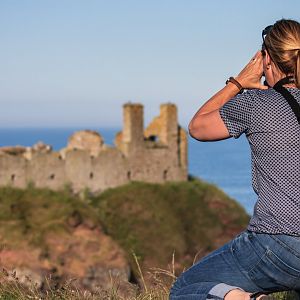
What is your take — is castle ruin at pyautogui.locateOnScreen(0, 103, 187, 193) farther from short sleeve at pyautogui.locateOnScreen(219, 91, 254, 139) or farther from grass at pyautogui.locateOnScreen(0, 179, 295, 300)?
short sleeve at pyautogui.locateOnScreen(219, 91, 254, 139)

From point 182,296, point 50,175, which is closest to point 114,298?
point 182,296

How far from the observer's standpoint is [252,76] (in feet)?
19.0

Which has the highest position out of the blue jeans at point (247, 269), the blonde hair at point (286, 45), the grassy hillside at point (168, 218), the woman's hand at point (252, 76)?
the blonde hair at point (286, 45)

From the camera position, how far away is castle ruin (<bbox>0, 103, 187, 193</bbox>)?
41.1 m

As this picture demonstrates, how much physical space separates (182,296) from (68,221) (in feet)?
106

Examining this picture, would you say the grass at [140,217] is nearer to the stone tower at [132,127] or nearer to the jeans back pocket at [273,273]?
the stone tower at [132,127]

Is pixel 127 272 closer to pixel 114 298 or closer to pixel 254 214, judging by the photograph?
pixel 114 298

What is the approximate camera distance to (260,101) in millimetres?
5426

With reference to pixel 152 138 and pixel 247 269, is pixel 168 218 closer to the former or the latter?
pixel 152 138

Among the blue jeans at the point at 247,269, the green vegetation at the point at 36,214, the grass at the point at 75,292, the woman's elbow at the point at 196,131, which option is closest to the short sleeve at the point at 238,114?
the woman's elbow at the point at 196,131

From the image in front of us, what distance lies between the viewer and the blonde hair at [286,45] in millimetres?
5312

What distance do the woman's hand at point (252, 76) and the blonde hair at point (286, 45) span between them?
0.31m

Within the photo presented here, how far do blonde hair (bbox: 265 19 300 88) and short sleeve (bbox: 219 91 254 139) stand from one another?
0.99ft

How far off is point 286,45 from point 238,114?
54 cm
